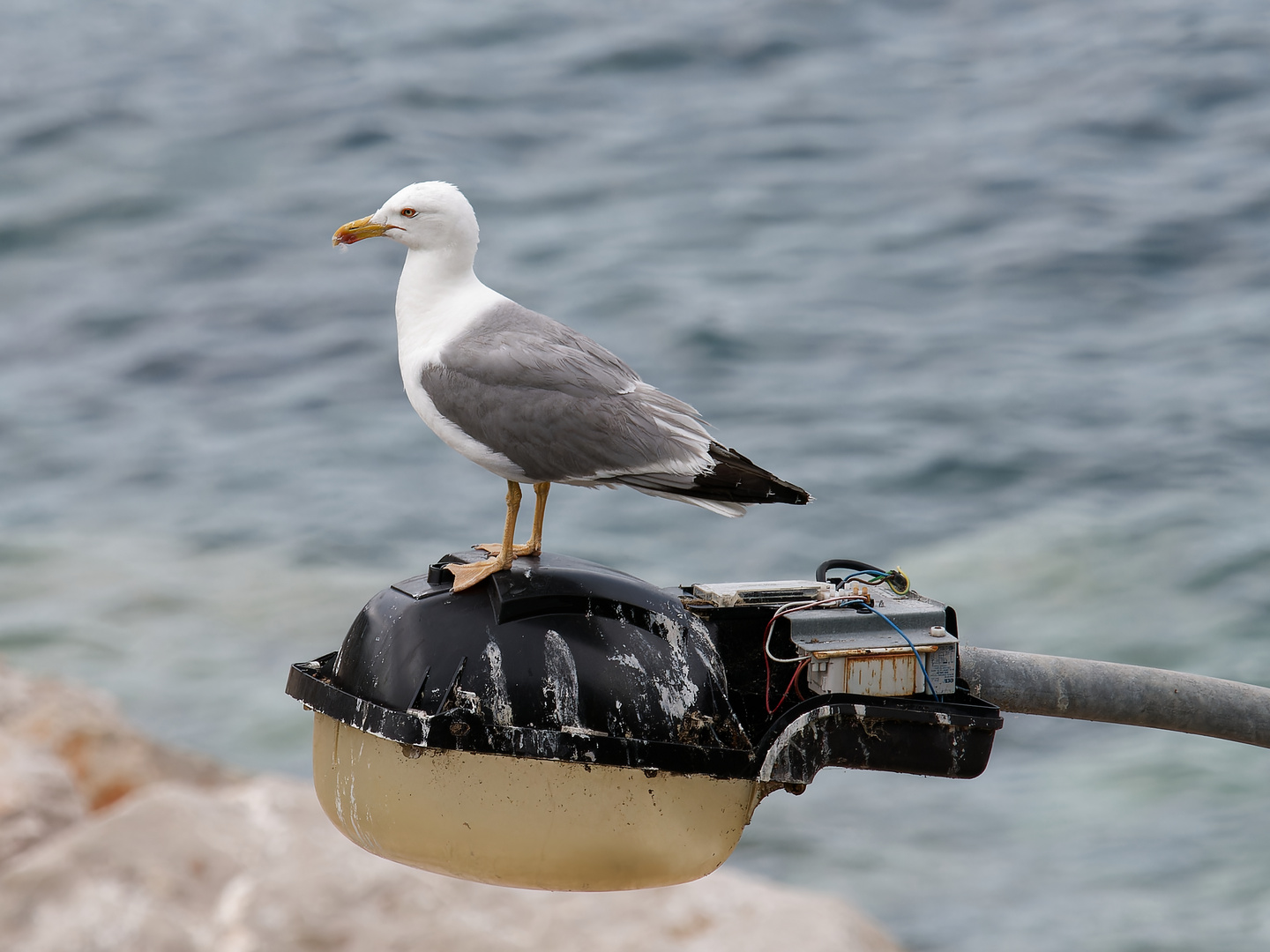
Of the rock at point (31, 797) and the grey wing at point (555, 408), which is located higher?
the grey wing at point (555, 408)

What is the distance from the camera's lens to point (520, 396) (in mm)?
3111

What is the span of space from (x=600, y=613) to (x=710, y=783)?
0.33m

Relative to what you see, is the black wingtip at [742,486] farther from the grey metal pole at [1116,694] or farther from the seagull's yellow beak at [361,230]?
the seagull's yellow beak at [361,230]

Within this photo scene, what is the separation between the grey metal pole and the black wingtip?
1.45ft

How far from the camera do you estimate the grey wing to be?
3027mm

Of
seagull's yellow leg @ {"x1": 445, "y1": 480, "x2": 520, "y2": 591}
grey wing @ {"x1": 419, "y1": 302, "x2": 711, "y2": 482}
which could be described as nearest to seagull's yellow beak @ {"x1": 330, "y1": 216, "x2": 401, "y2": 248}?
grey wing @ {"x1": 419, "y1": 302, "x2": 711, "y2": 482}

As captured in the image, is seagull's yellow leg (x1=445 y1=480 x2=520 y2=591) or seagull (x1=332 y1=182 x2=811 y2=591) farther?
seagull (x1=332 y1=182 x2=811 y2=591)

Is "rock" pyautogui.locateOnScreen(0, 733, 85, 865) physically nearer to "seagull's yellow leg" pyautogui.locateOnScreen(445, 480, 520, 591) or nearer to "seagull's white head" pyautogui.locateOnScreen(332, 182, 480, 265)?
"seagull's white head" pyautogui.locateOnScreen(332, 182, 480, 265)

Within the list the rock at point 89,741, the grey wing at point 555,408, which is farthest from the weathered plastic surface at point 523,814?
the rock at point 89,741

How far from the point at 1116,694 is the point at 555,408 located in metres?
1.24

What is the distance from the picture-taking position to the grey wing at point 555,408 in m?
3.03

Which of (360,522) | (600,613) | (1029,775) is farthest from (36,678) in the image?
(600,613)

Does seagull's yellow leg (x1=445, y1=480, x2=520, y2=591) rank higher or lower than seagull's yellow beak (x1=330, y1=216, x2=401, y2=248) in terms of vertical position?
lower

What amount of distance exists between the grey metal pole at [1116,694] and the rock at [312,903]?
4.59 metres
